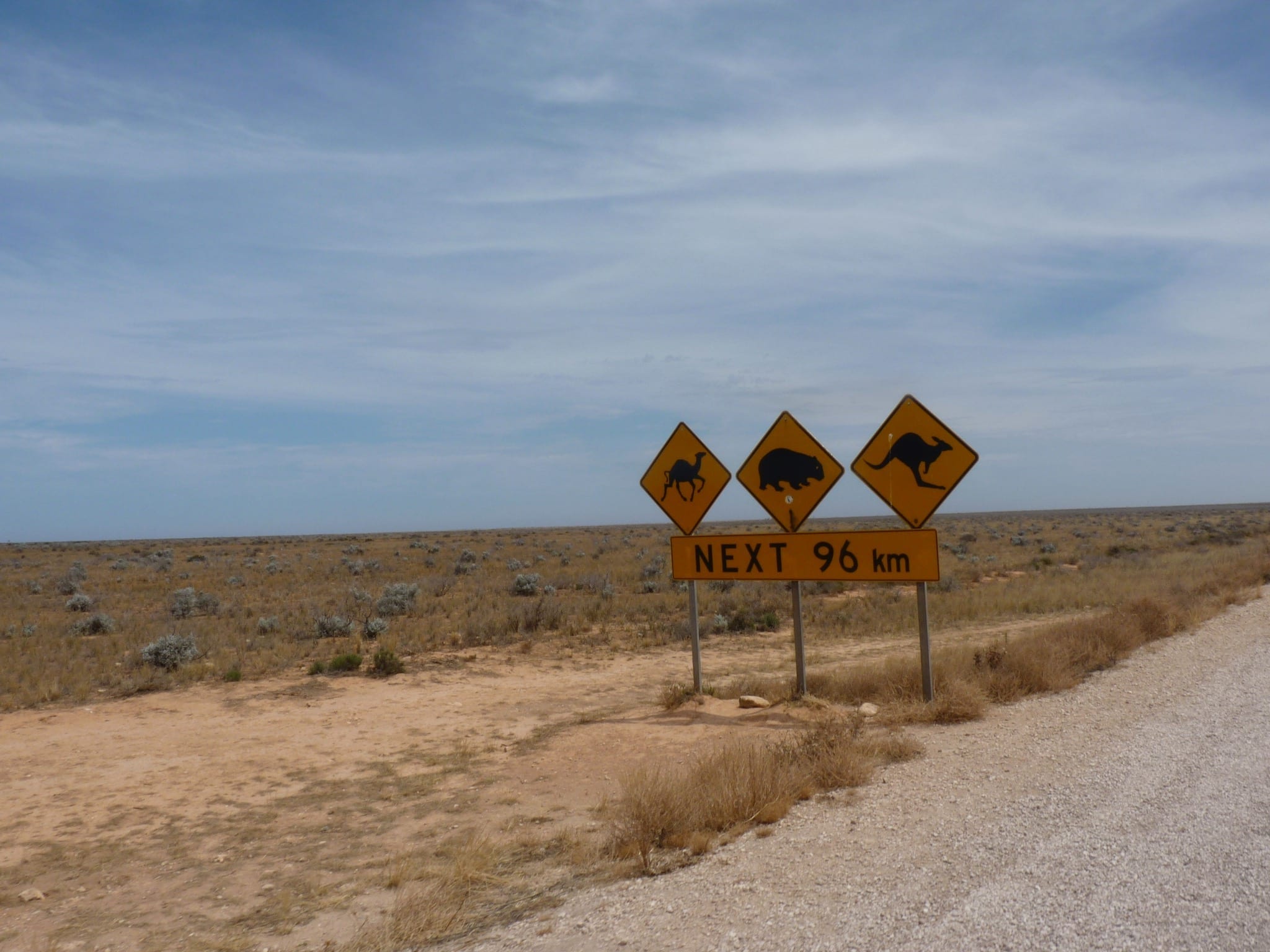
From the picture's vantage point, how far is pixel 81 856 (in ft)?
22.1

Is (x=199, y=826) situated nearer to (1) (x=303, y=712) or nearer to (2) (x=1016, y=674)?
(1) (x=303, y=712)

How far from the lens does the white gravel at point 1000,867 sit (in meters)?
4.24

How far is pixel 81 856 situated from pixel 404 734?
401 cm

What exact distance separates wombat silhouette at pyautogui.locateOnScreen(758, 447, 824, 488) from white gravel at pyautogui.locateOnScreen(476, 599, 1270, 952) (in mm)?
3752

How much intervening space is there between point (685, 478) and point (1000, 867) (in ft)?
23.5

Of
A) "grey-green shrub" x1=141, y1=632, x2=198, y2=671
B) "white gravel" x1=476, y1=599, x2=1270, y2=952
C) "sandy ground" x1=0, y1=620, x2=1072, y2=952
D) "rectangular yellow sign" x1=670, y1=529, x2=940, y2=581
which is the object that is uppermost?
"rectangular yellow sign" x1=670, y1=529, x2=940, y2=581

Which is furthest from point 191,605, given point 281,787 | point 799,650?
point 799,650

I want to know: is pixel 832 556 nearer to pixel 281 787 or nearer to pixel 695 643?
pixel 695 643

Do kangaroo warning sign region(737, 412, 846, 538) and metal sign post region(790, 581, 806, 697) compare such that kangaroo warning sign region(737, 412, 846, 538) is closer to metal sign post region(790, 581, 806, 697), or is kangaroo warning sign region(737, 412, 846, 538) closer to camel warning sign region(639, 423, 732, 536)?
camel warning sign region(639, 423, 732, 536)

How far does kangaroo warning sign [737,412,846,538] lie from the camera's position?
1066 cm

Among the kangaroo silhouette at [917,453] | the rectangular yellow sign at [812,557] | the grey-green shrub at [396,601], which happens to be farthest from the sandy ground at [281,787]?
the grey-green shrub at [396,601]

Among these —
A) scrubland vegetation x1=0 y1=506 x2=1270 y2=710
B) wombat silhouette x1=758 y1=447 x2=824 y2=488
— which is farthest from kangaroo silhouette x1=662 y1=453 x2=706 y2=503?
scrubland vegetation x1=0 y1=506 x2=1270 y2=710

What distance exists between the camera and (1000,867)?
195 inches

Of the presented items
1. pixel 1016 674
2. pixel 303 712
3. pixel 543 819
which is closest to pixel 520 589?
pixel 303 712
